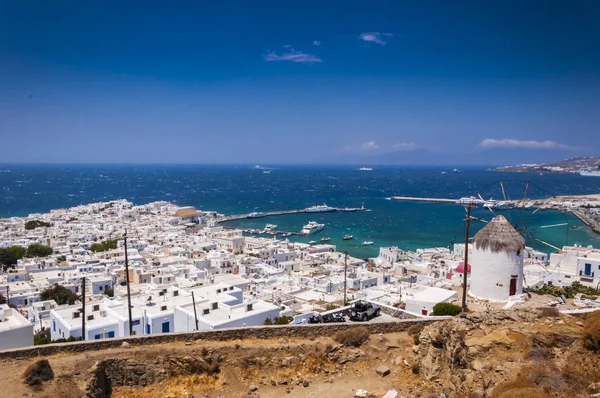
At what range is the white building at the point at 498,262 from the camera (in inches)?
759

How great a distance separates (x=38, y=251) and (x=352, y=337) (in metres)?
53.3

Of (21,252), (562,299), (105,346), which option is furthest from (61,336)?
(21,252)

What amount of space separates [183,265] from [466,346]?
39333 mm

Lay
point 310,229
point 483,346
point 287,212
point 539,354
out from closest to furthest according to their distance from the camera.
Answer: point 539,354, point 483,346, point 310,229, point 287,212

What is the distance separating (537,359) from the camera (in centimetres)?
975

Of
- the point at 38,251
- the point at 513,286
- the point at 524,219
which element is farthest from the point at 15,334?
the point at 524,219

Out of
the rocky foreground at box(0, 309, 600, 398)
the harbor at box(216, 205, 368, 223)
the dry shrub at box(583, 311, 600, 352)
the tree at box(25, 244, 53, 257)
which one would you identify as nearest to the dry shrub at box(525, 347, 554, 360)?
the rocky foreground at box(0, 309, 600, 398)

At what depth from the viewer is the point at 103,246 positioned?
60906 millimetres

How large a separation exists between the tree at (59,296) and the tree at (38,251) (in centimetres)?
2166

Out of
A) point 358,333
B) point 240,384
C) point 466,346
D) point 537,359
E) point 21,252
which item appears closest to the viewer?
point 537,359

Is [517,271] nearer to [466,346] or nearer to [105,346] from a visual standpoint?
[466,346]

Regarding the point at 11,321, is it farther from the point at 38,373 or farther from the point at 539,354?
the point at 539,354

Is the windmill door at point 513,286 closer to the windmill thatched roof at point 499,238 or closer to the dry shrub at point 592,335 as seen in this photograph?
the windmill thatched roof at point 499,238

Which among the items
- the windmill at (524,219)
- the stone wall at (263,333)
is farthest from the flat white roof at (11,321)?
the windmill at (524,219)
